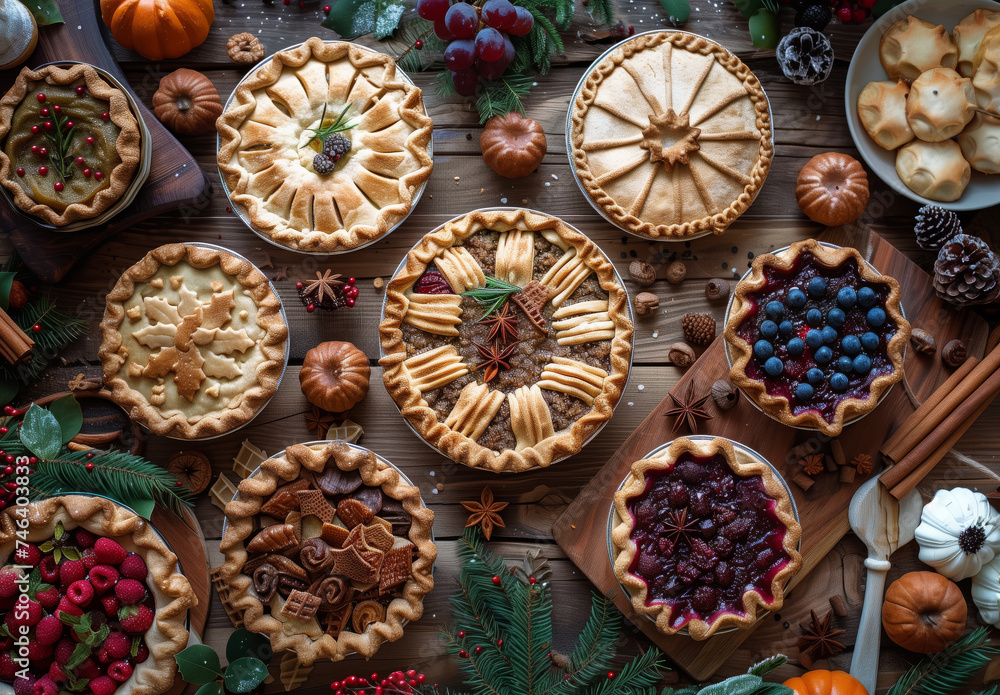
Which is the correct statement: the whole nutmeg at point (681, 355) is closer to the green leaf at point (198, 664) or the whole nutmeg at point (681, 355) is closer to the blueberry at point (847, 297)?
the blueberry at point (847, 297)

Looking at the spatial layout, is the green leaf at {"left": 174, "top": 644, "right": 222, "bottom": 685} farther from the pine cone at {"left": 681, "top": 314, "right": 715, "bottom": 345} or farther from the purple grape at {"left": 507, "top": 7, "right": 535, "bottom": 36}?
the purple grape at {"left": 507, "top": 7, "right": 535, "bottom": 36}

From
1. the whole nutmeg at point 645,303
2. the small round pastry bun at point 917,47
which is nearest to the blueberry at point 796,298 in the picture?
the whole nutmeg at point 645,303

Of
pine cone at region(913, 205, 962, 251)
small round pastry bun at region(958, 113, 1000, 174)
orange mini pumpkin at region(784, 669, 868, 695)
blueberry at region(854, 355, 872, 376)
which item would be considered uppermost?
small round pastry bun at region(958, 113, 1000, 174)

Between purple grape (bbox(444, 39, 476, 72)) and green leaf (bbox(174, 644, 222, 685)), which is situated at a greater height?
purple grape (bbox(444, 39, 476, 72))

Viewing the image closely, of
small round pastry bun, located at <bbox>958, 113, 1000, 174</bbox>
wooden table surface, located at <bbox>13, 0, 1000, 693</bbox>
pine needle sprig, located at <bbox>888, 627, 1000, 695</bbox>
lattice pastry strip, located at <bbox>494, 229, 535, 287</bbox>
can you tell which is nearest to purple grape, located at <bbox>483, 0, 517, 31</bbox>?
wooden table surface, located at <bbox>13, 0, 1000, 693</bbox>

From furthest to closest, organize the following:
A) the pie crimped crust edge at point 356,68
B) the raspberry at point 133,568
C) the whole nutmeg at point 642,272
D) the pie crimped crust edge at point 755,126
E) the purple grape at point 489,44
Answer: the whole nutmeg at point 642,272
the pie crimped crust edge at point 755,126
the pie crimped crust edge at point 356,68
the purple grape at point 489,44
the raspberry at point 133,568

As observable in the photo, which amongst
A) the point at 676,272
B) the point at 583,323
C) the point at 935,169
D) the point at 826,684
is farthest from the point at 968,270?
the point at 826,684

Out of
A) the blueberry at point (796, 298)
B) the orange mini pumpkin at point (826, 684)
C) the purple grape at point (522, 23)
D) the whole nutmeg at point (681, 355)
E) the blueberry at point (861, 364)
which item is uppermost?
the purple grape at point (522, 23)

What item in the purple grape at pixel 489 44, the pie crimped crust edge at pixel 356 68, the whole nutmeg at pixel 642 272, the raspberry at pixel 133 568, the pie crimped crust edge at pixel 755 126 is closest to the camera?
the raspberry at pixel 133 568
